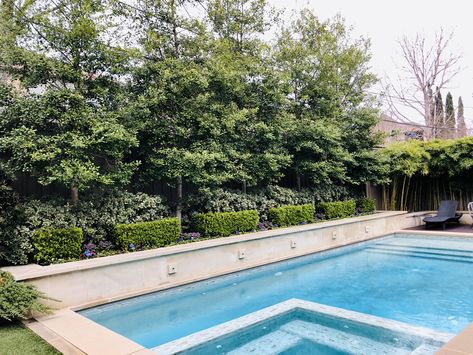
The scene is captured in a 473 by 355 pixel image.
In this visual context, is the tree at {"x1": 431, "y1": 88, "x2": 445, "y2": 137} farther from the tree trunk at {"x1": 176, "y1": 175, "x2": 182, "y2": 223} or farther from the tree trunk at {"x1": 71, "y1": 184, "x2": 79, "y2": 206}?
the tree trunk at {"x1": 71, "y1": 184, "x2": 79, "y2": 206}

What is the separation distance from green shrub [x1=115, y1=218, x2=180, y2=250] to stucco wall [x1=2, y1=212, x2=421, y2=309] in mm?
371

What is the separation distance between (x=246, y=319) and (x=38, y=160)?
4035mm

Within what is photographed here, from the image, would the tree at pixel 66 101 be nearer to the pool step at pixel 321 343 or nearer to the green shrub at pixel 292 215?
the pool step at pixel 321 343

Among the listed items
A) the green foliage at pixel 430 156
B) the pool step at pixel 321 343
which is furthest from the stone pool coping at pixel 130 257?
the green foliage at pixel 430 156

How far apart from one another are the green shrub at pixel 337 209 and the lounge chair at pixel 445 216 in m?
2.55

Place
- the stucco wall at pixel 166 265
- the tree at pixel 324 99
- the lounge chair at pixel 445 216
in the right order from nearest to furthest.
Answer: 1. the stucco wall at pixel 166 265
2. the tree at pixel 324 99
3. the lounge chair at pixel 445 216

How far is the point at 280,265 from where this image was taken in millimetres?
8188

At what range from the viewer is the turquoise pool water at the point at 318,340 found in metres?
3.85

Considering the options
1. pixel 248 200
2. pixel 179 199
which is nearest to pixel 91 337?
pixel 179 199

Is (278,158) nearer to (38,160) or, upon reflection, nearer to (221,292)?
(221,292)

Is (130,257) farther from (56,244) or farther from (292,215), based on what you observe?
(292,215)

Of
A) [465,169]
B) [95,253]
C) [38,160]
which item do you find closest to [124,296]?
[95,253]

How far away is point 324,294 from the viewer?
241 inches

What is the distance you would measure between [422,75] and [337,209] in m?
14.8
